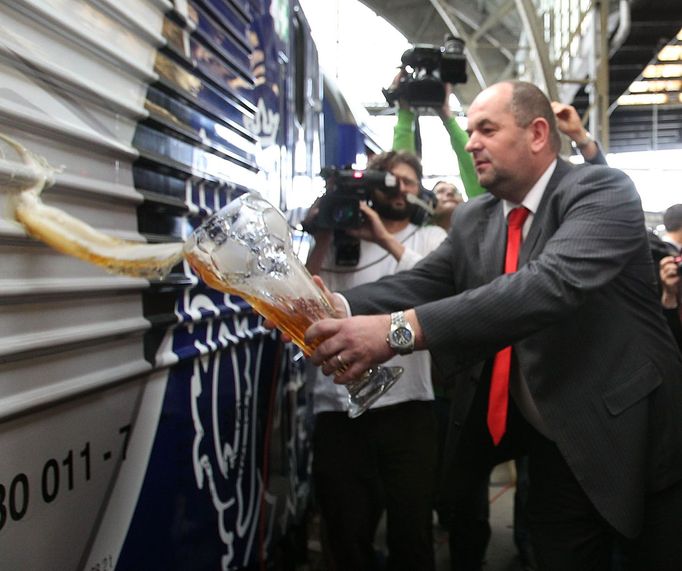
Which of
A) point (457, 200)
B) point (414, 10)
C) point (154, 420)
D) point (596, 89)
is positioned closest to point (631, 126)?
point (414, 10)

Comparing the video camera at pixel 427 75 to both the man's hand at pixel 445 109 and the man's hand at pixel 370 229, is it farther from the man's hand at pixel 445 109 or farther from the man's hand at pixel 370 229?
the man's hand at pixel 370 229

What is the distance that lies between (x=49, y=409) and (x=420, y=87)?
2492 millimetres

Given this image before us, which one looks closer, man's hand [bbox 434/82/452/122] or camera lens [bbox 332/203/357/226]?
camera lens [bbox 332/203/357/226]

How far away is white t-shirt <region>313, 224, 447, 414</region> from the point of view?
2.70m

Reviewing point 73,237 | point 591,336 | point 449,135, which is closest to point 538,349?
point 591,336

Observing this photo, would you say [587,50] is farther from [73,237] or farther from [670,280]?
[73,237]

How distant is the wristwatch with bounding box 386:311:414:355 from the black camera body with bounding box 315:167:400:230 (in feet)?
3.10

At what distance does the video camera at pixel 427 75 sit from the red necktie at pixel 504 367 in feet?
4.27

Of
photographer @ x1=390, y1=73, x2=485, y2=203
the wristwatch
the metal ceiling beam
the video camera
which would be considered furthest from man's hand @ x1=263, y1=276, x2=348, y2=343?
the metal ceiling beam

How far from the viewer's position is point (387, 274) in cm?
278

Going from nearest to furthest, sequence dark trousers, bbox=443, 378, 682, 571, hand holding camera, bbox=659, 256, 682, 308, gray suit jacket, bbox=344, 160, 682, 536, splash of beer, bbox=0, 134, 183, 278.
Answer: splash of beer, bbox=0, 134, 183, 278 < gray suit jacket, bbox=344, 160, 682, 536 < dark trousers, bbox=443, 378, 682, 571 < hand holding camera, bbox=659, 256, 682, 308

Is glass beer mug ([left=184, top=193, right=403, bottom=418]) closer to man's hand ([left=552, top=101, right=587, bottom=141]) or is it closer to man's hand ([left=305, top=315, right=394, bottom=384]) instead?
man's hand ([left=305, top=315, right=394, bottom=384])

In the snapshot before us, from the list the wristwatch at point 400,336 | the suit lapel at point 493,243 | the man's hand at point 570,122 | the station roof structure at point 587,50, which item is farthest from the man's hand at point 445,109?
the station roof structure at point 587,50

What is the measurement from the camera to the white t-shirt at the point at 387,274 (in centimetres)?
270
